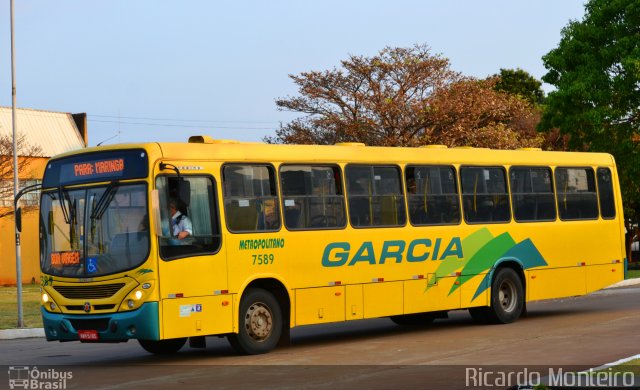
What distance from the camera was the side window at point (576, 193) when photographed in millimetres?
22453

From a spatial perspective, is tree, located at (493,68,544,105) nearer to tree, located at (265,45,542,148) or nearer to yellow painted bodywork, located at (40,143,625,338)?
tree, located at (265,45,542,148)

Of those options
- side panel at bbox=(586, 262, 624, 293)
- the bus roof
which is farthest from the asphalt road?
the bus roof

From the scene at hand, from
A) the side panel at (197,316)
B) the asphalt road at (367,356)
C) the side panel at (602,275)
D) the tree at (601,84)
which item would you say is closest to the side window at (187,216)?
the side panel at (197,316)

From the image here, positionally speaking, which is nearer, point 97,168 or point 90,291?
point 90,291

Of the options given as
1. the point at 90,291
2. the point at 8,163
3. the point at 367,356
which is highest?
the point at 8,163

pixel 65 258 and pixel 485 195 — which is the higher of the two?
pixel 485 195

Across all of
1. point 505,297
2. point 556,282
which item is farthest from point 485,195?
point 556,282

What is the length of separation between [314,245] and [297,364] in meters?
3.04

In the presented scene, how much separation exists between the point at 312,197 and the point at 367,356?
3036 millimetres

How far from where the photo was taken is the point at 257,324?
16.8m

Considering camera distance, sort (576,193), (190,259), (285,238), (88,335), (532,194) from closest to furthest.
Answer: (88,335), (190,259), (285,238), (532,194), (576,193)

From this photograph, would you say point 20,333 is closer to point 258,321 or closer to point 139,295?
point 258,321

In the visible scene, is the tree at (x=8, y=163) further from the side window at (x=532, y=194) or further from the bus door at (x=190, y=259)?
the bus door at (x=190, y=259)

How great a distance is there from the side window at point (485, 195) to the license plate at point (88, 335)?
7.42m
